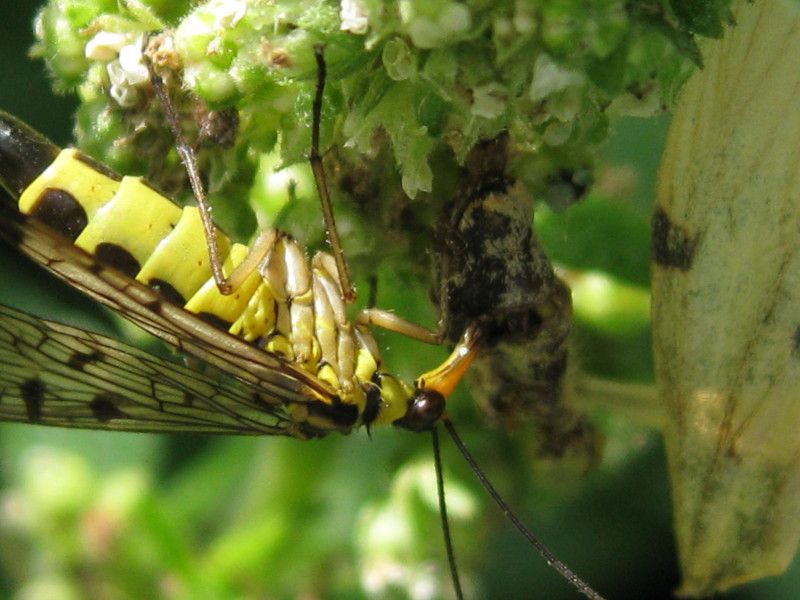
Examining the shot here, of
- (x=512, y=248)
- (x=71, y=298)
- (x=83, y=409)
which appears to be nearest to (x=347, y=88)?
(x=512, y=248)

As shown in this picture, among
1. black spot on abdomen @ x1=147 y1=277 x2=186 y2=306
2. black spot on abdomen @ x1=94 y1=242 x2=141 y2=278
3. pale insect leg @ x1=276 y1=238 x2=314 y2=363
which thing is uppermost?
black spot on abdomen @ x1=94 y1=242 x2=141 y2=278

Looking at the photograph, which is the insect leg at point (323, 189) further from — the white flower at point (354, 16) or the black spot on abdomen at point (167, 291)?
the black spot on abdomen at point (167, 291)

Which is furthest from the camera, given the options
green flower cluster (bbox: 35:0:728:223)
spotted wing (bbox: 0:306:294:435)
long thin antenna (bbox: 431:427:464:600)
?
long thin antenna (bbox: 431:427:464:600)

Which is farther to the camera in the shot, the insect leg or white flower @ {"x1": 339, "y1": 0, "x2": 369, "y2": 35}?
the insect leg

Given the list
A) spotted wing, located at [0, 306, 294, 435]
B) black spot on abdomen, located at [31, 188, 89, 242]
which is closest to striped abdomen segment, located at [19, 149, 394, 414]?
black spot on abdomen, located at [31, 188, 89, 242]

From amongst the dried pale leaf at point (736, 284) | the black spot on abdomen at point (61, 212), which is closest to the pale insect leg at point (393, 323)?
the dried pale leaf at point (736, 284)

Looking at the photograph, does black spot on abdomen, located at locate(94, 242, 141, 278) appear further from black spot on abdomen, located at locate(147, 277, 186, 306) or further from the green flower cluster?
the green flower cluster

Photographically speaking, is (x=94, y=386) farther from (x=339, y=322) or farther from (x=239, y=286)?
(x=339, y=322)
